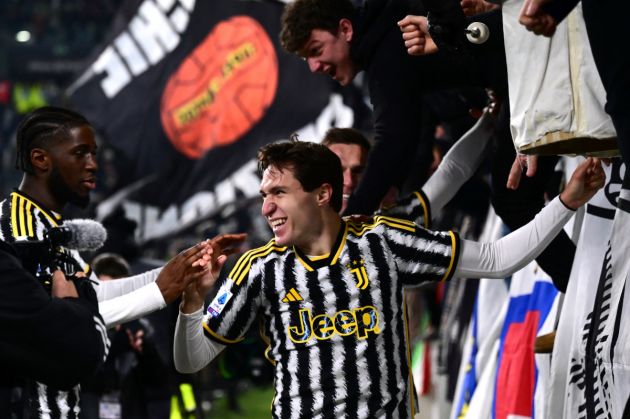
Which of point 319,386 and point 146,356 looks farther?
point 146,356

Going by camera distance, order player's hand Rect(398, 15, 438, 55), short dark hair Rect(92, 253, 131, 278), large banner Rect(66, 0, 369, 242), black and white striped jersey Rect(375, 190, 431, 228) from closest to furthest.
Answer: player's hand Rect(398, 15, 438, 55) → black and white striped jersey Rect(375, 190, 431, 228) → short dark hair Rect(92, 253, 131, 278) → large banner Rect(66, 0, 369, 242)

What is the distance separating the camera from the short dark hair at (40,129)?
4160mm

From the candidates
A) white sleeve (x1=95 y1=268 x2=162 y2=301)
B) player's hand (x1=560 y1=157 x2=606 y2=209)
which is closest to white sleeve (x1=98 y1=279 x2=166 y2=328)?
white sleeve (x1=95 y1=268 x2=162 y2=301)

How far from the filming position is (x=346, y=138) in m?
4.78

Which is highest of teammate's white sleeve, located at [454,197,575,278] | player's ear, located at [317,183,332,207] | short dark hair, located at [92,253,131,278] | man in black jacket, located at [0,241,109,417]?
player's ear, located at [317,183,332,207]

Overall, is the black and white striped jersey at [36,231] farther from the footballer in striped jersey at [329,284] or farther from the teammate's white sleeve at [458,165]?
the teammate's white sleeve at [458,165]

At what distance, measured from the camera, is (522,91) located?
3.00 meters

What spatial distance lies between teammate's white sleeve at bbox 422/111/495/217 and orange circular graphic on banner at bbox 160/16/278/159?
3.61 m

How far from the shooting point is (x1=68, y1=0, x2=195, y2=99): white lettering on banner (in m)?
8.33

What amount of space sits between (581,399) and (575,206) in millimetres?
633

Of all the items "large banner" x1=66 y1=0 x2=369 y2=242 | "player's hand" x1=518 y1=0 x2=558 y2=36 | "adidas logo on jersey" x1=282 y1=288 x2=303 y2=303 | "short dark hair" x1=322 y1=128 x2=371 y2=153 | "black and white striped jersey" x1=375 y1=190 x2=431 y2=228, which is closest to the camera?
"player's hand" x1=518 y1=0 x2=558 y2=36

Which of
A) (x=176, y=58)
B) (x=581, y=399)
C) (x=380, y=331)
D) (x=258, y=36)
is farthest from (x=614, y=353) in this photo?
(x=176, y=58)

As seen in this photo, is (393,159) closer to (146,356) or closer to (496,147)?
(496,147)

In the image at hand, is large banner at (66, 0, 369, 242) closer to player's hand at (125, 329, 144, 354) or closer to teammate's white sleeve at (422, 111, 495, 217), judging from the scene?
player's hand at (125, 329, 144, 354)
